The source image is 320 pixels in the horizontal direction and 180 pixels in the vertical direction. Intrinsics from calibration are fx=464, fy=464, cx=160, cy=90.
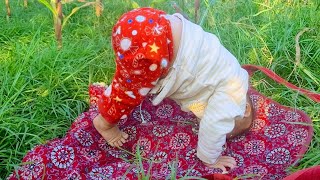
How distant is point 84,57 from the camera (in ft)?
8.42

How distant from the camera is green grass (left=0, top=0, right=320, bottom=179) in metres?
2.09

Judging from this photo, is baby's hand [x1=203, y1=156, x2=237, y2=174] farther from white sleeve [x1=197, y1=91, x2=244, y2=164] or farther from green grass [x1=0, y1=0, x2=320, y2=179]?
green grass [x1=0, y1=0, x2=320, y2=179]

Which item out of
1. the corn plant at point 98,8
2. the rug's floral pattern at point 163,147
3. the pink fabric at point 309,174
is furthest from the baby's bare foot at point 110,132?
the corn plant at point 98,8

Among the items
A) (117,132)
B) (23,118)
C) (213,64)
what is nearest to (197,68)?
(213,64)

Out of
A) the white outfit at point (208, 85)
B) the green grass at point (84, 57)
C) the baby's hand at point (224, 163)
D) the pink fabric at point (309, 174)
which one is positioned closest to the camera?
the pink fabric at point (309, 174)

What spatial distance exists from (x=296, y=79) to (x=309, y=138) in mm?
507

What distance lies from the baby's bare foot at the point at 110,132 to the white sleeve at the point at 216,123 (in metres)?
0.41

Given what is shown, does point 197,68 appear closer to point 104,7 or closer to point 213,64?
point 213,64

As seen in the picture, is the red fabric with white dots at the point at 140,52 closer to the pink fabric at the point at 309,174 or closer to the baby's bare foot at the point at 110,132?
the baby's bare foot at the point at 110,132

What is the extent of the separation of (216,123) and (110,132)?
20.5 inches

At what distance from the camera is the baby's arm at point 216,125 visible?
1.89 m

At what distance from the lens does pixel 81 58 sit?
2553 millimetres

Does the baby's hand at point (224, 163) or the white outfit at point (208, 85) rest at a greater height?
the white outfit at point (208, 85)

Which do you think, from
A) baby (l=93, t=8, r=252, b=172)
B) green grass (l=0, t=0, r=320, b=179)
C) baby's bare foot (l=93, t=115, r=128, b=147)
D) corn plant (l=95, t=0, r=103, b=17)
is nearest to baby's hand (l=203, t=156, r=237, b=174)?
baby (l=93, t=8, r=252, b=172)
